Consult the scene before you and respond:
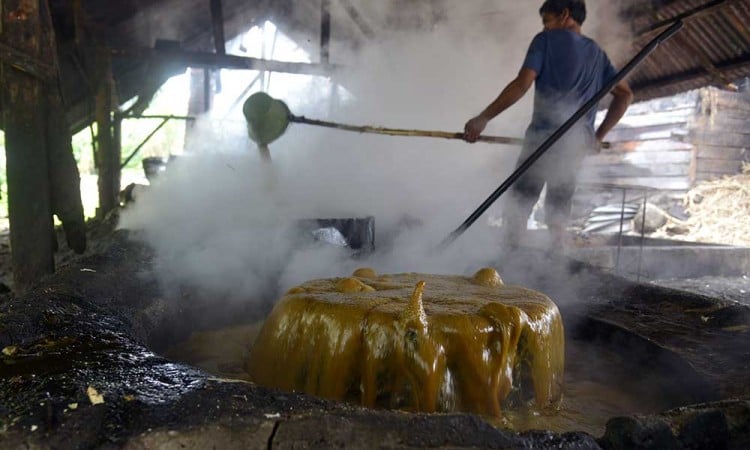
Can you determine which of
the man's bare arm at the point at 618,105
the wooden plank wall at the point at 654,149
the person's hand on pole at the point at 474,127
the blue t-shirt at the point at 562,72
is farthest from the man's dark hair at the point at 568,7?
the wooden plank wall at the point at 654,149

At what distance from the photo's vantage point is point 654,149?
1337 cm

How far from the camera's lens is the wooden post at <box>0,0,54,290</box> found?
3592mm

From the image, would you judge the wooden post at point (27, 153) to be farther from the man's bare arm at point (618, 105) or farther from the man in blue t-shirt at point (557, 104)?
the man's bare arm at point (618, 105)

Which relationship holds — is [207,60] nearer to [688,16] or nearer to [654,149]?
[688,16]

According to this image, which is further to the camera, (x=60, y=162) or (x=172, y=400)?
(x=60, y=162)

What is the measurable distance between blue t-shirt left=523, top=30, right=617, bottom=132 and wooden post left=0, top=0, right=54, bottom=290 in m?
3.88

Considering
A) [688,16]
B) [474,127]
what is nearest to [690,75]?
[688,16]

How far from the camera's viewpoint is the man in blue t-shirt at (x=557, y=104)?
4.43m

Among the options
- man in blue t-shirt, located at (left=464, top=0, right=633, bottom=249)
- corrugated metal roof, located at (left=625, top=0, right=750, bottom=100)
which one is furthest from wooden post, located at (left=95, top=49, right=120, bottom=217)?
corrugated metal roof, located at (left=625, top=0, right=750, bottom=100)

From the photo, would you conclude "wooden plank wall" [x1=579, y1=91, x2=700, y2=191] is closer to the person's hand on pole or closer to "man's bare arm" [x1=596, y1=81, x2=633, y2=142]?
"man's bare arm" [x1=596, y1=81, x2=633, y2=142]

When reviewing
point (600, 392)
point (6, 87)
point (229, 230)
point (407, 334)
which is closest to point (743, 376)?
point (600, 392)

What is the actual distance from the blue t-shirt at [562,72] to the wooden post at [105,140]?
608 centimetres

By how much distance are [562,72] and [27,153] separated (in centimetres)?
437

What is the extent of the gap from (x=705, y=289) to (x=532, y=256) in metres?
3.92
